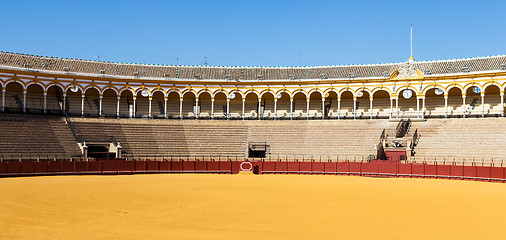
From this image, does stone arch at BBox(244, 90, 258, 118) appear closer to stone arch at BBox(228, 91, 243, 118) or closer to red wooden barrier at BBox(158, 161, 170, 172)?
stone arch at BBox(228, 91, 243, 118)

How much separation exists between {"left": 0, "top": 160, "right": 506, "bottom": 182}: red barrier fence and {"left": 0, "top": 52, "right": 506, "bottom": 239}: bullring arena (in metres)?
0.09

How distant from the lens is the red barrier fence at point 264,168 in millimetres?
34656

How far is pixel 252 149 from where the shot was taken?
155ft

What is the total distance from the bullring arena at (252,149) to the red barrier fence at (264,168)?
86mm

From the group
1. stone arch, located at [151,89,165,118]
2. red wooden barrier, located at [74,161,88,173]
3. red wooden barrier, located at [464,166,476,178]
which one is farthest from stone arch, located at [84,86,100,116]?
red wooden barrier, located at [464,166,476,178]

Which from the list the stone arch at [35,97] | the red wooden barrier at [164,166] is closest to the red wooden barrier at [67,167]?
the red wooden barrier at [164,166]

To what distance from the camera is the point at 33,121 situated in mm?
44594

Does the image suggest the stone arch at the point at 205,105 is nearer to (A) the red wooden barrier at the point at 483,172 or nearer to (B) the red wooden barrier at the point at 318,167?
(B) the red wooden barrier at the point at 318,167

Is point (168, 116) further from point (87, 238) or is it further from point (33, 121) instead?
point (87, 238)

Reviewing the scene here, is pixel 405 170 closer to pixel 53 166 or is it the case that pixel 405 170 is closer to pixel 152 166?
pixel 152 166

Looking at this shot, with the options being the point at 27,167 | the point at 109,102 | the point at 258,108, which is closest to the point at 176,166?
the point at 27,167

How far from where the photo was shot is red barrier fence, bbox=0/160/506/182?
3466cm

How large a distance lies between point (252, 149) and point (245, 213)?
97.9 feet

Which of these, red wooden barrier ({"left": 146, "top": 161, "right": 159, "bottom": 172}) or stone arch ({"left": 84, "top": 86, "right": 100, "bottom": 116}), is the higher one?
stone arch ({"left": 84, "top": 86, "right": 100, "bottom": 116})
